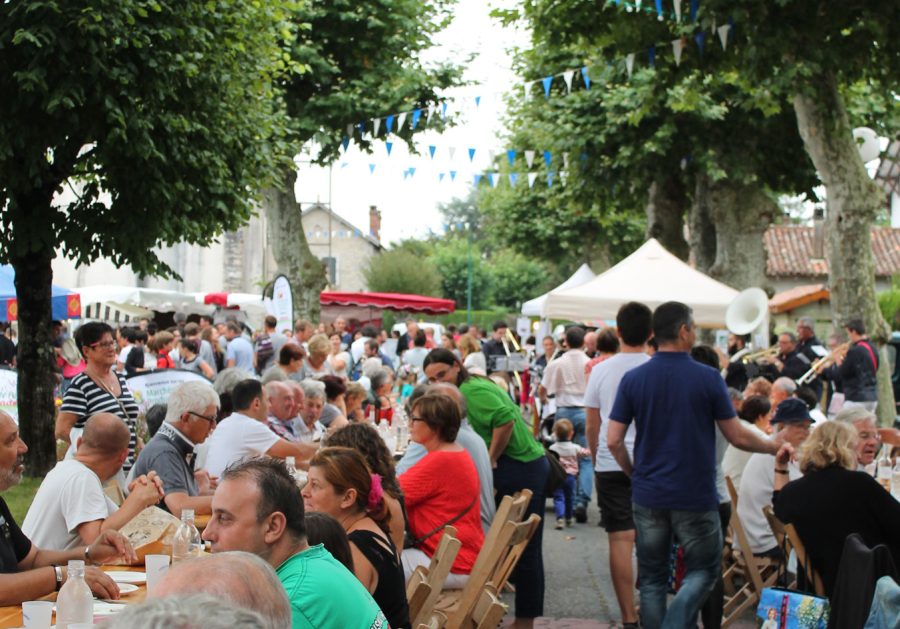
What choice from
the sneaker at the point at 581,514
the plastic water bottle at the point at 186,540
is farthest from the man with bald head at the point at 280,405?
the sneaker at the point at 581,514

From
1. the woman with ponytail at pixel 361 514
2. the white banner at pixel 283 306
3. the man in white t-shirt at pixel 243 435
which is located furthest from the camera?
the white banner at pixel 283 306

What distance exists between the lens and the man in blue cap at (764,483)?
762 centimetres

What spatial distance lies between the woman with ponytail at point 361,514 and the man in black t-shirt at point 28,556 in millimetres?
846

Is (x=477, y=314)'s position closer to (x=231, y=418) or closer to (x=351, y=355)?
(x=351, y=355)

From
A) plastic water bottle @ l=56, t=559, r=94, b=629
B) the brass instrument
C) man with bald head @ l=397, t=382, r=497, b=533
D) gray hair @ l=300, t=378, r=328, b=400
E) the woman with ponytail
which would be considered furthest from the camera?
the brass instrument

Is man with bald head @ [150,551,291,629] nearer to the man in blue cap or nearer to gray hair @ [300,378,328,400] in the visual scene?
the man in blue cap

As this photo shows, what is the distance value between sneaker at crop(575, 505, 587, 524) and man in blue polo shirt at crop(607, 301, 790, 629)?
5565 millimetres

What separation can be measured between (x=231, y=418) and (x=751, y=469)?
11.1 feet

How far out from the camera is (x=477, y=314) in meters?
64.7

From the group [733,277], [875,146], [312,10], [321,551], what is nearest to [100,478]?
[321,551]

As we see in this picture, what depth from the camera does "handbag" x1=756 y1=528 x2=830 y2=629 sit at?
18.4 feet

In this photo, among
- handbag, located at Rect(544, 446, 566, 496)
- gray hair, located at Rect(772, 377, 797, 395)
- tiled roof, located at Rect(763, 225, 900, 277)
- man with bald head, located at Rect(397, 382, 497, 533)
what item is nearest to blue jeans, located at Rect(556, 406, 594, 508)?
gray hair, located at Rect(772, 377, 797, 395)

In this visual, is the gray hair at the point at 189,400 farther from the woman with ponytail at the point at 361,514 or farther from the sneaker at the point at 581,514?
the sneaker at the point at 581,514

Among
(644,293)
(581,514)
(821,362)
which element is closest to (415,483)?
(581,514)
